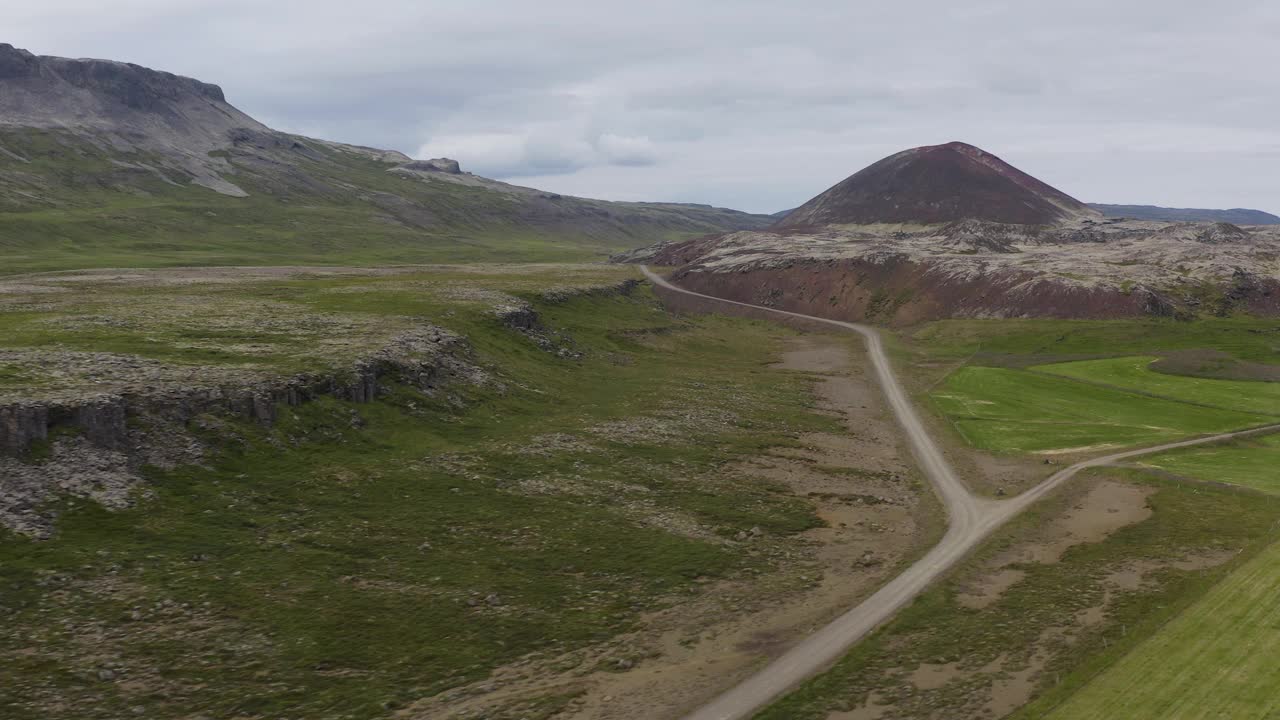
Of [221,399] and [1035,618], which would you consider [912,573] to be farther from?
[221,399]

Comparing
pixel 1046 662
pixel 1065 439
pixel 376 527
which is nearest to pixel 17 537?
pixel 376 527

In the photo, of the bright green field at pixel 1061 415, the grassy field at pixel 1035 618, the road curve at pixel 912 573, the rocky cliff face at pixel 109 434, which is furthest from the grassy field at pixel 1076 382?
the rocky cliff face at pixel 109 434

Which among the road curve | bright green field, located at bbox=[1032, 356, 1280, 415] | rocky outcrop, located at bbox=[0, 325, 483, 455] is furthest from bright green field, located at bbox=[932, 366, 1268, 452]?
rocky outcrop, located at bbox=[0, 325, 483, 455]

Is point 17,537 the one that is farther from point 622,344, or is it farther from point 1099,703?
point 622,344

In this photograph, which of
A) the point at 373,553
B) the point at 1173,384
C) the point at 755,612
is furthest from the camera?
the point at 1173,384

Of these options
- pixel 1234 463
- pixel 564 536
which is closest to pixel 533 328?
pixel 564 536

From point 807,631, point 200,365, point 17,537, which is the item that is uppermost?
point 200,365
